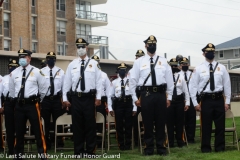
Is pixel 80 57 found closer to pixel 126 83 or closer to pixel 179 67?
pixel 126 83

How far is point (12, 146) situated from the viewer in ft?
39.9

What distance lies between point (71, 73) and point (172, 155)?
110 inches

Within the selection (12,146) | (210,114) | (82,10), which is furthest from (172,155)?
(82,10)

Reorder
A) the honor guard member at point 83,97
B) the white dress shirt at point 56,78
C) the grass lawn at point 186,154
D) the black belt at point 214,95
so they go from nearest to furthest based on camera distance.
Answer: the grass lawn at point 186,154, the honor guard member at point 83,97, the black belt at point 214,95, the white dress shirt at point 56,78

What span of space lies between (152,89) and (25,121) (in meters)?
2.77

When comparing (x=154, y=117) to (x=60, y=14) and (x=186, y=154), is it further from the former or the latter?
(x=60, y=14)

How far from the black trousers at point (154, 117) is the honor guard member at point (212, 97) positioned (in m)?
0.98

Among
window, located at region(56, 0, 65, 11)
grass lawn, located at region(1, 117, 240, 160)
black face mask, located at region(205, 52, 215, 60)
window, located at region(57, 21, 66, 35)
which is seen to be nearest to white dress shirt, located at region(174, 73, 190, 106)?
grass lawn, located at region(1, 117, 240, 160)

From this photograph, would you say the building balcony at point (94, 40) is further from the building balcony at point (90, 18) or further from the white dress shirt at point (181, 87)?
Answer: the white dress shirt at point (181, 87)

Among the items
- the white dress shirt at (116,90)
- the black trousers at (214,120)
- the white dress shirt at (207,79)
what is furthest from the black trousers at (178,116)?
the black trousers at (214,120)

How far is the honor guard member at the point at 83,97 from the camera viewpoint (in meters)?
11.5

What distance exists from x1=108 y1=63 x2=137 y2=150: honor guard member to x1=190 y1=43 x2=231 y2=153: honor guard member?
2405mm

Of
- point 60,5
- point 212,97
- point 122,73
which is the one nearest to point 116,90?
point 122,73

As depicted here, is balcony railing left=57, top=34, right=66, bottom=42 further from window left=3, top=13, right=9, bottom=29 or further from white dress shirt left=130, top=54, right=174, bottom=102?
white dress shirt left=130, top=54, right=174, bottom=102
